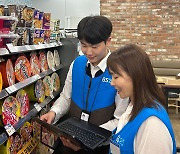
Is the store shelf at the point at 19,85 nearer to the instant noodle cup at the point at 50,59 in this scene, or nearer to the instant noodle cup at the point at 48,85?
the instant noodle cup at the point at 48,85

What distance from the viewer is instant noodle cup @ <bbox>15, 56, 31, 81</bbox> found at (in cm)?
189

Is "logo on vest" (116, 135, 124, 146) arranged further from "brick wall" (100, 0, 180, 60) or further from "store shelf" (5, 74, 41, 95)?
"brick wall" (100, 0, 180, 60)

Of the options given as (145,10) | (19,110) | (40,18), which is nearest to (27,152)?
(19,110)

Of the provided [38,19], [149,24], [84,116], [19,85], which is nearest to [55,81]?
[38,19]

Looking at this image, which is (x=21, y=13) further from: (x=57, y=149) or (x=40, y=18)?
(x=57, y=149)

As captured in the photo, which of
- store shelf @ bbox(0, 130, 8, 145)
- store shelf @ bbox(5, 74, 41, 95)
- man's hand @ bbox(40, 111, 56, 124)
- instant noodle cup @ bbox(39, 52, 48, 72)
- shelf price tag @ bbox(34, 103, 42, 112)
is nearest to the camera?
store shelf @ bbox(0, 130, 8, 145)

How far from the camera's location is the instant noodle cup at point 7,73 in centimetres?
167

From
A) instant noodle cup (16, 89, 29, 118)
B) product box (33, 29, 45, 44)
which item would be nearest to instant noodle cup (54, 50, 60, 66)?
product box (33, 29, 45, 44)

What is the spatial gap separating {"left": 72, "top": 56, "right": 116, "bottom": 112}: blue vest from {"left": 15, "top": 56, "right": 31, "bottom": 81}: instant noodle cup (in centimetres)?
44

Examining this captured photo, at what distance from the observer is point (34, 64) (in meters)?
2.26

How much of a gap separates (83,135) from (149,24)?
570 centimetres

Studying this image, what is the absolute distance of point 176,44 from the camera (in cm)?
659

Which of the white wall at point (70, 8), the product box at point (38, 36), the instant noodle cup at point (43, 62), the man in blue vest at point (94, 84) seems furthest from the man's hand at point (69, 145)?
the white wall at point (70, 8)

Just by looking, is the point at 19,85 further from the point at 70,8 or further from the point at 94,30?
the point at 70,8
